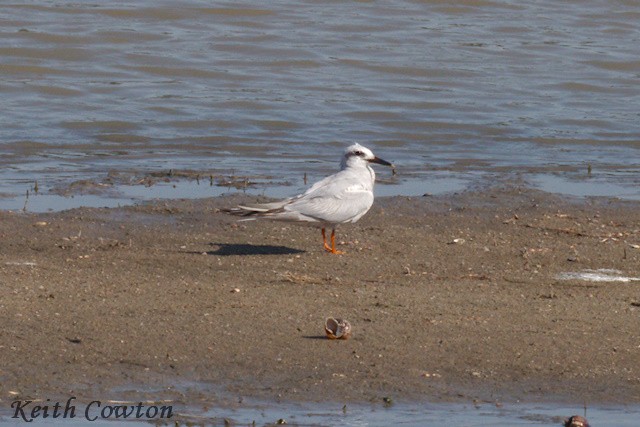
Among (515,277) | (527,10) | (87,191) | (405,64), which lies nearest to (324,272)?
(515,277)

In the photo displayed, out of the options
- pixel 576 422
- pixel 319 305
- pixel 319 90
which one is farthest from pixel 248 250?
pixel 319 90

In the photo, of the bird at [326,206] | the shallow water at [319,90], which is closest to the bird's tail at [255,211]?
the bird at [326,206]

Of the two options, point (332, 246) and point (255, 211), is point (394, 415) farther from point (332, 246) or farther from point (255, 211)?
point (332, 246)

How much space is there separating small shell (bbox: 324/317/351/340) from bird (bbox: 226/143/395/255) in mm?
1934

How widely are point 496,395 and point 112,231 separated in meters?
3.92

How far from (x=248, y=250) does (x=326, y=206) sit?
59 centimetres

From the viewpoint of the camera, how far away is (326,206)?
844cm

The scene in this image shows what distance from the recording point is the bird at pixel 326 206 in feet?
27.0

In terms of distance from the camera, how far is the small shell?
625 cm

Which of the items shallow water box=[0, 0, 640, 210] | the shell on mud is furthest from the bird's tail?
the shell on mud

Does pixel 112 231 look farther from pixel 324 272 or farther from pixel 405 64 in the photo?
pixel 405 64

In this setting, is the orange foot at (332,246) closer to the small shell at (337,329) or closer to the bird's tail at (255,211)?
the bird's tail at (255,211)

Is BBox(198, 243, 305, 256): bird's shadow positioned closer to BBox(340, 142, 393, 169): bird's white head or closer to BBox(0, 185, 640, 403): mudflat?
BBox(0, 185, 640, 403): mudflat

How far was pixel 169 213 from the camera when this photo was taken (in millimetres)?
9484
